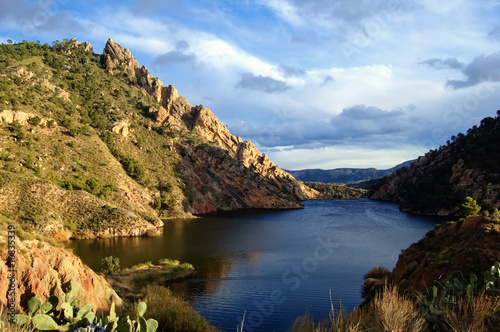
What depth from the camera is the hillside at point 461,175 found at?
7896 cm

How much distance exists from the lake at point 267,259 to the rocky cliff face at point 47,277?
25.2ft

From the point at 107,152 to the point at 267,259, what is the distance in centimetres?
4773

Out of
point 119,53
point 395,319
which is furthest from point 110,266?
point 119,53

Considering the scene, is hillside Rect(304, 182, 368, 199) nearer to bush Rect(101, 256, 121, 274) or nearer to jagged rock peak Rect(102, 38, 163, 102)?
jagged rock peak Rect(102, 38, 163, 102)

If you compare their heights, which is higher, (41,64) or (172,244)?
(41,64)

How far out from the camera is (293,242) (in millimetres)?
51656

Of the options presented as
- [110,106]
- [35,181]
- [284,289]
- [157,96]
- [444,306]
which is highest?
[157,96]

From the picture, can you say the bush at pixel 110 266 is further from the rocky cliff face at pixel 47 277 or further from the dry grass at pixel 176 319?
the dry grass at pixel 176 319

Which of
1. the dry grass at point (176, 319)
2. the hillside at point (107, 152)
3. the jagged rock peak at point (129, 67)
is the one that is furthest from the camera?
the jagged rock peak at point (129, 67)

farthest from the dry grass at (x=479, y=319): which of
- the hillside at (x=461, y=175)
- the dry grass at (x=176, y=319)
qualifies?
the hillside at (x=461, y=175)

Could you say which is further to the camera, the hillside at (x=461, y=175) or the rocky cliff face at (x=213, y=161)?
the rocky cliff face at (x=213, y=161)

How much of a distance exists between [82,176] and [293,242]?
37.5m

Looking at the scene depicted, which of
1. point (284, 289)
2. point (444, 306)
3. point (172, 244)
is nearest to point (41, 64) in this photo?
point (172, 244)

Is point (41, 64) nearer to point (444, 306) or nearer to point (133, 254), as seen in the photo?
point (133, 254)
